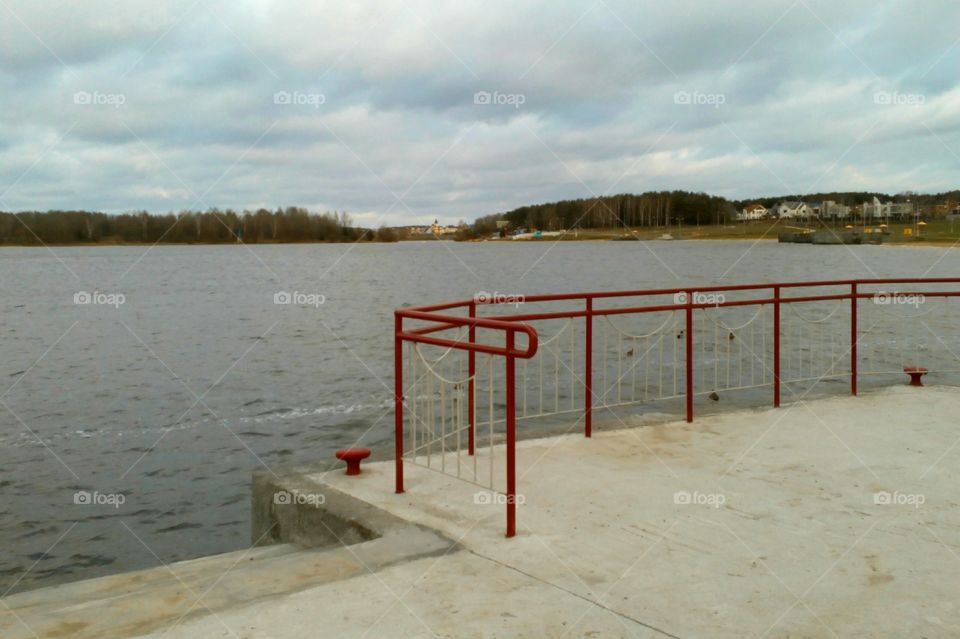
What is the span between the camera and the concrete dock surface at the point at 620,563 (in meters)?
3.96

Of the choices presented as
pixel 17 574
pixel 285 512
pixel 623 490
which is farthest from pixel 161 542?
pixel 623 490

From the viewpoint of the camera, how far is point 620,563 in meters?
4.66

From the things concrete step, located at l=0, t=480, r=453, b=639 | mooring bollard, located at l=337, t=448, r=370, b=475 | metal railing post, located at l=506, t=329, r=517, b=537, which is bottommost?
concrete step, located at l=0, t=480, r=453, b=639

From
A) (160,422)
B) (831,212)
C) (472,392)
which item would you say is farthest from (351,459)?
(831,212)

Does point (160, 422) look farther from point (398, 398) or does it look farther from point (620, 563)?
point (620, 563)

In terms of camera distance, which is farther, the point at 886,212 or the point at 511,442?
the point at 886,212

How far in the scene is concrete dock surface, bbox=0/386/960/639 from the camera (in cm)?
396

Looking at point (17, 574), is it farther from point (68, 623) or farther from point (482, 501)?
point (482, 501)

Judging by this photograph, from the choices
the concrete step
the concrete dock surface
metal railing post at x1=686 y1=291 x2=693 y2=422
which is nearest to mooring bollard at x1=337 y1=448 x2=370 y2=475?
the concrete dock surface

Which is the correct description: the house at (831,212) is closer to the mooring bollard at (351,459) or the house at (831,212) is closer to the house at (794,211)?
the house at (794,211)

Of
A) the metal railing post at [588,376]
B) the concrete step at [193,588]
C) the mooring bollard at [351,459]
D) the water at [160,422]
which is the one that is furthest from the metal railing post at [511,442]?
the water at [160,422]

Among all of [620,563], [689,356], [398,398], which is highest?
[689,356]

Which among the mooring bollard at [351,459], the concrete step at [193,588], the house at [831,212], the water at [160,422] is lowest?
the water at [160,422]

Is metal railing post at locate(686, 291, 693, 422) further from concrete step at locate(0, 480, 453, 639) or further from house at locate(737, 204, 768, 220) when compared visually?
house at locate(737, 204, 768, 220)
